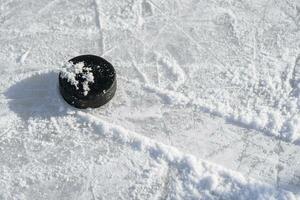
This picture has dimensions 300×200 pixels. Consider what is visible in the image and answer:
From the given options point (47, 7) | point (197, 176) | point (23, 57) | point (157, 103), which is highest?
point (47, 7)

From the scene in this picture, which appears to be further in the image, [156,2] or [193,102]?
[156,2]

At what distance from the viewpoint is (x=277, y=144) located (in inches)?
89.2

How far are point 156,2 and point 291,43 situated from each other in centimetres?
76

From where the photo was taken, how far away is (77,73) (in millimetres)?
2283

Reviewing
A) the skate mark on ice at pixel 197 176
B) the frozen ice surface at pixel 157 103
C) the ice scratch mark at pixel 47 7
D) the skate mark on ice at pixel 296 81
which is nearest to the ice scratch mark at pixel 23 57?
the frozen ice surface at pixel 157 103

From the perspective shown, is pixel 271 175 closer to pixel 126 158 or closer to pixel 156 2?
pixel 126 158

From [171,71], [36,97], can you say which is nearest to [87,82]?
[36,97]

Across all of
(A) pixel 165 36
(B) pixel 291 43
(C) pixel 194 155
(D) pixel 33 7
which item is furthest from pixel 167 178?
(D) pixel 33 7

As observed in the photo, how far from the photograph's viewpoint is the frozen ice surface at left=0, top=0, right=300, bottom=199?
7.06ft

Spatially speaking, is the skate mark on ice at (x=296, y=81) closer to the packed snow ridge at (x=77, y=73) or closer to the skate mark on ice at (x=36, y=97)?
the packed snow ridge at (x=77, y=73)

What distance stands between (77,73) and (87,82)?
7 centimetres

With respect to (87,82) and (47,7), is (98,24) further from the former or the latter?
(87,82)

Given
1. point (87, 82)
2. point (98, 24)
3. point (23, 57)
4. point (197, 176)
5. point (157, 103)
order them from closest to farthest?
point (197, 176) < point (87, 82) < point (157, 103) < point (23, 57) < point (98, 24)

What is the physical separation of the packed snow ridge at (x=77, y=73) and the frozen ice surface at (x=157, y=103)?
15cm
